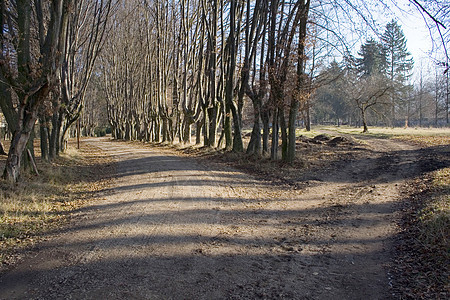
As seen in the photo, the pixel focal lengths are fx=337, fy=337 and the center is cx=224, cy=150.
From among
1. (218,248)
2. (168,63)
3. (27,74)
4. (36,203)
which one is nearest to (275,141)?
(27,74)

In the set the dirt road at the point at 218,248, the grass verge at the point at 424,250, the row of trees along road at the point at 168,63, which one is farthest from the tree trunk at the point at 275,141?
the grass verge at the point at 424,250

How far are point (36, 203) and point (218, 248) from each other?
209 inches

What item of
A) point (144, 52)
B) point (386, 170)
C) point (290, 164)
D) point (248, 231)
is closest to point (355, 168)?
point (386, 170)

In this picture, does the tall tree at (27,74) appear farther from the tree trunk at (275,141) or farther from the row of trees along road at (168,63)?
the tree trunk at (275,141)

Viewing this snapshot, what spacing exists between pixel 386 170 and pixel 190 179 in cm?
783

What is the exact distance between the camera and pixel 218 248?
559 cm

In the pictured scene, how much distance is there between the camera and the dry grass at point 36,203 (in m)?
6.24

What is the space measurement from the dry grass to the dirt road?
45 centimetres

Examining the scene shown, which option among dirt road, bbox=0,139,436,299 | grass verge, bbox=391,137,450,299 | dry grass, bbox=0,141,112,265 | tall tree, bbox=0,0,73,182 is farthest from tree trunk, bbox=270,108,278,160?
tall tree, bbox=0,0,73,182

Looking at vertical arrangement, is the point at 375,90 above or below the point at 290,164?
above

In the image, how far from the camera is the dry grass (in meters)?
6.24

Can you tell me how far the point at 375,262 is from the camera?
16.7ft

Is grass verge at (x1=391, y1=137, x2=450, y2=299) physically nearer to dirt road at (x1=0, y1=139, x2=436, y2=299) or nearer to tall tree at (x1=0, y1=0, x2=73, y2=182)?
dirt road at (x1=0, y1=139, x2=436, y2=299)

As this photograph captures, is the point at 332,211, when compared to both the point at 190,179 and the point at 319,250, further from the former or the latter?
the point at 190,179
